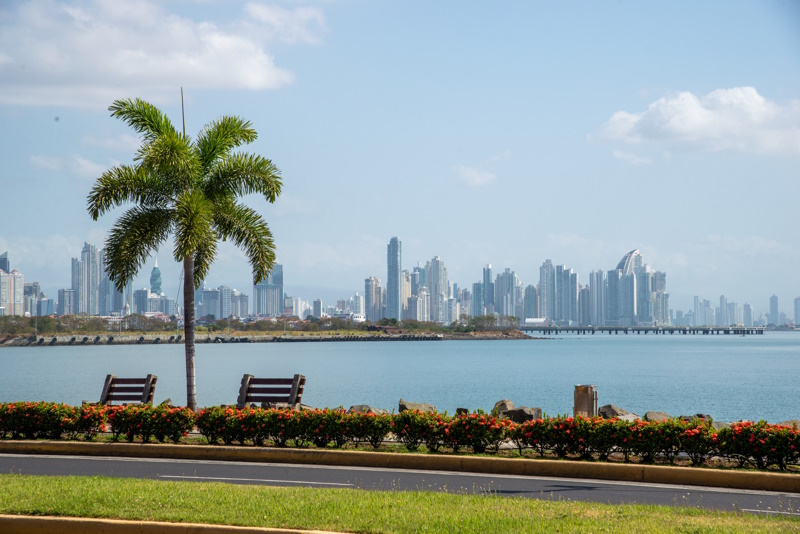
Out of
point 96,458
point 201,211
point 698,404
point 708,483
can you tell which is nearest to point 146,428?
point 96,458

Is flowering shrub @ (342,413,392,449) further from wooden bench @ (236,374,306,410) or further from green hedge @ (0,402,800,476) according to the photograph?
wooden bench @ (236,374,306,410)

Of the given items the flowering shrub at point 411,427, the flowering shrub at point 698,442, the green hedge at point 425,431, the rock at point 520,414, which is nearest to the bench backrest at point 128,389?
the green hedge at point 425,431

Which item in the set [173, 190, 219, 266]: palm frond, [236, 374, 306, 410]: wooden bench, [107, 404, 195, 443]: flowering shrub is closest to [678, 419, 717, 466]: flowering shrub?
→ [236, 374, 306, 410]: wooden bench

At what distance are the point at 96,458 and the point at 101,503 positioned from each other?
6.65 m

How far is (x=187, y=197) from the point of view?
2158 centimetres

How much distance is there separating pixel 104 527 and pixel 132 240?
Answer: 44.6ft

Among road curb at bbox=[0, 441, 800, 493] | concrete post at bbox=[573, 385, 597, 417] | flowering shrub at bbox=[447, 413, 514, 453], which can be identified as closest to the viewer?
road curb at bbox=[0, 441, 800, 493]

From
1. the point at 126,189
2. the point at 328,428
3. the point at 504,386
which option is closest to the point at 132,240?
the point at 126,189

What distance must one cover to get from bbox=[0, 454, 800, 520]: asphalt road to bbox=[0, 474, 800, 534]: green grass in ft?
3.75

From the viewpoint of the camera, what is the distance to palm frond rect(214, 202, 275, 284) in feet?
76.6

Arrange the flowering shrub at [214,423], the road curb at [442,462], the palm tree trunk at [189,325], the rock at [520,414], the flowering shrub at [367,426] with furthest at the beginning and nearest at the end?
the rock at [520,414] → the palm tree trunk at [189,325] → the flowering shrub at [214,423] → the flowering shrub at [367,426] → the road curb at [442,462]

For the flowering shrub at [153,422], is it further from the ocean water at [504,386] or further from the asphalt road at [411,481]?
the ocean water at [504,386]

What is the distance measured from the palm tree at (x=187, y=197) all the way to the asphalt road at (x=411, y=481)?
6317 mm

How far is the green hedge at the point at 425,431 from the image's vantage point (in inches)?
582
